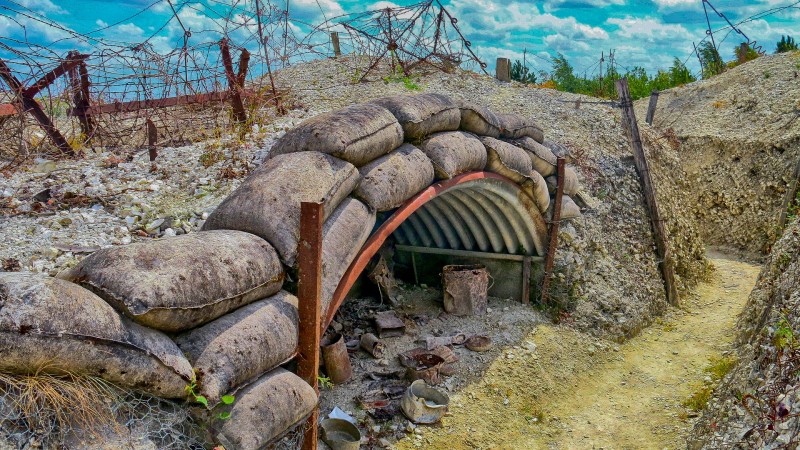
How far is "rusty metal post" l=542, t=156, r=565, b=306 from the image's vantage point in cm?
987

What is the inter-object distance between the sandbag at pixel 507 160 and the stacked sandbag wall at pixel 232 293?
1923 mm

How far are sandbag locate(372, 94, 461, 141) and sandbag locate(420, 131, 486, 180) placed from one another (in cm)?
12

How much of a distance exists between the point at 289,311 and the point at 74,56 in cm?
629

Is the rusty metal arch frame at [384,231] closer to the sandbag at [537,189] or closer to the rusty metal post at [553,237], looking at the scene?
the sandbag at [537,189]

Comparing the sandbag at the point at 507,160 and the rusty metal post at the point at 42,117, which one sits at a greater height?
the rusty metal post at the point at 42,117

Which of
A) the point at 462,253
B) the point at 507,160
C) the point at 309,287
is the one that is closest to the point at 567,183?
the point at 462,253

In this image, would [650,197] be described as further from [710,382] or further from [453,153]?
[453,153]

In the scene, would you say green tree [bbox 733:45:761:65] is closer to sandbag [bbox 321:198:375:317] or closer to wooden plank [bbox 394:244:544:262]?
wooden plank [bbox 394:244:544:262]

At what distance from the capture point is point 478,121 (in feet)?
26.9

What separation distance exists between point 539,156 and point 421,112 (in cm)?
306

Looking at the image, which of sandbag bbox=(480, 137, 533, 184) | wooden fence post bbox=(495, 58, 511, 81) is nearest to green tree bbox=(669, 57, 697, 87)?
wooden fence post bbox=(495, 58, 511, 81)

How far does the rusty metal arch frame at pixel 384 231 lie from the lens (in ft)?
18.1

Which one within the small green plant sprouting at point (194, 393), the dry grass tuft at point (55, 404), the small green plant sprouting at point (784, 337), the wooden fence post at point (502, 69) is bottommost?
the small green plant sprouting at point (784, 337)

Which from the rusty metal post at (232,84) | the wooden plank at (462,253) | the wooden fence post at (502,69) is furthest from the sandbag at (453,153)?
the wooden fence post at (502,69)
